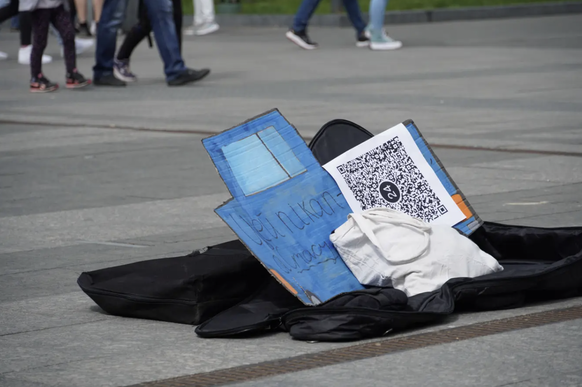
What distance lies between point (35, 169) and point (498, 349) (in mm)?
4369

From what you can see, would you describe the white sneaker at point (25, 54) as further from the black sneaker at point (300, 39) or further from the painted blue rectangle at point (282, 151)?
the painted blue rectangle at point (282, 151)

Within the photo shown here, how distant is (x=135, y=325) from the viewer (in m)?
3.76

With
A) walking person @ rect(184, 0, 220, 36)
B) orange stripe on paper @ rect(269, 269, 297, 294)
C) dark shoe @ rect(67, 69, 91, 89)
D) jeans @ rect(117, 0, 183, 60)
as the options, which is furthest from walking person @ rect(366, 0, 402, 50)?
orange stripe on paper @ rect(269, 269, 297, 294)

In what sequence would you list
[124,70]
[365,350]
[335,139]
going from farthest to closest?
[124,70] → [335,139] → [365,350]

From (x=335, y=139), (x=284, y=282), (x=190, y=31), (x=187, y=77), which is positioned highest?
(x=335, y=139)

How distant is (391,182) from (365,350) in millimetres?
1038

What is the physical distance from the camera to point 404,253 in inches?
149

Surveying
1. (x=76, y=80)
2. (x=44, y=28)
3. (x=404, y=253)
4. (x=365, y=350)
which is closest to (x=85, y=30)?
(x=76, y=80)

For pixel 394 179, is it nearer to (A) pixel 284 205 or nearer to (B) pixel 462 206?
(B) pixel 462 206

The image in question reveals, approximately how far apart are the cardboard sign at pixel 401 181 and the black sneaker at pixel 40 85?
756cm

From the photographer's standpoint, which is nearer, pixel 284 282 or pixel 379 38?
pixel 284 282

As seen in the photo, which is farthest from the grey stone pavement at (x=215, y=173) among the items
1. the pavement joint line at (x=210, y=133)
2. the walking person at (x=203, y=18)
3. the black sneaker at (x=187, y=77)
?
the walking person at (x=203, y=18)

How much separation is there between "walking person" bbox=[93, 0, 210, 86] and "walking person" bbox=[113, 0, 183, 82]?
8.9 inches

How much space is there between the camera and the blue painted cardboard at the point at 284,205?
378 centimetres
